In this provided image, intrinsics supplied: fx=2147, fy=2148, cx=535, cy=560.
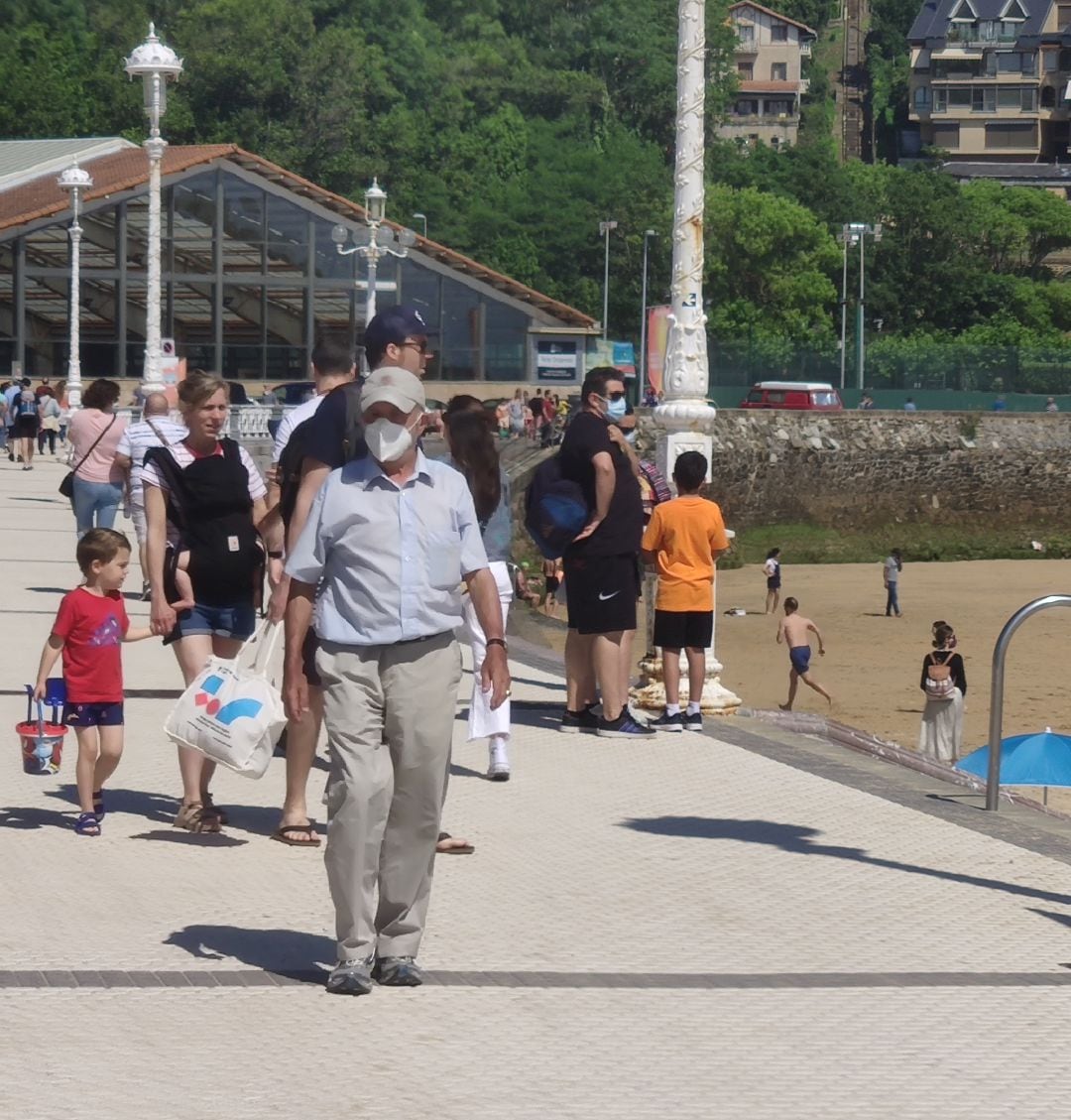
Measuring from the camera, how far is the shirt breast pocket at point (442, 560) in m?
6.20

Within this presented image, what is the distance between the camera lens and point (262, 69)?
109m

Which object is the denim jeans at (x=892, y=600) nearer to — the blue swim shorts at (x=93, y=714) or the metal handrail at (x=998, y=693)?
the metal handrail at (x=998, y=693)

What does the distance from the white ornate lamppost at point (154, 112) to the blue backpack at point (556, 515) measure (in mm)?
16560

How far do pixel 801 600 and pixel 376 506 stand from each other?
Result: 32.1 meters

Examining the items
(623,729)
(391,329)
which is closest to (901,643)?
(623,729)

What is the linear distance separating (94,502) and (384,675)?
34.6 feet

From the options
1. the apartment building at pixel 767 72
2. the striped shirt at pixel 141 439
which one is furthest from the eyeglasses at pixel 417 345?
the apartment building at pixel 767 72

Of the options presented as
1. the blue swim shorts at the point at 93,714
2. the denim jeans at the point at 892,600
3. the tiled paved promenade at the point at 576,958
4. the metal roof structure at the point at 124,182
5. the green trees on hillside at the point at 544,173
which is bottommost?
the denim jeans at the point at 892,600

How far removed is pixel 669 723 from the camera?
1116 centimetres

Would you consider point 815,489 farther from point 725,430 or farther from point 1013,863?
point 1013,863

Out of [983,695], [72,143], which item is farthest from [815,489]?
[72,143]

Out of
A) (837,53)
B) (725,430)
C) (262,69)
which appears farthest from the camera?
(837,53)

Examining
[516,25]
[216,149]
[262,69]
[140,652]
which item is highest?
[516,25]

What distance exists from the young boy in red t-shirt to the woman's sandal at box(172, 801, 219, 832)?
0.31m
